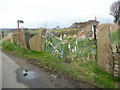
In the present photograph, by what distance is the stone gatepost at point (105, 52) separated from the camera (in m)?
4.58

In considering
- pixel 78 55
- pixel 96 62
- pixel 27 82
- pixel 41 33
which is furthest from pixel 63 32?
pixel 27 82

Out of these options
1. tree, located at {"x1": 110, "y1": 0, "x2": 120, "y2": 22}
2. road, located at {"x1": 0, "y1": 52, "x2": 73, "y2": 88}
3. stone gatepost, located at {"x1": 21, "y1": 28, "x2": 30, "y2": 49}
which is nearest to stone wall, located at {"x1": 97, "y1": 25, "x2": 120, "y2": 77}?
road, located at {"x1": 0, "y1": 52, "x2": 73, "y2": 88}

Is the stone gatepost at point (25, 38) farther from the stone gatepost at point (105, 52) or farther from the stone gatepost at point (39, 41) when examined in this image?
the stone gatepost at point (105, 52)

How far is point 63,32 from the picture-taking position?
1653 cm

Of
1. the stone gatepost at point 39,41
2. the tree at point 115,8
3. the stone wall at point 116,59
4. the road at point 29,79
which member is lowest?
the road at point 29,79

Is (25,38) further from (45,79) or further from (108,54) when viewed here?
(108,54)

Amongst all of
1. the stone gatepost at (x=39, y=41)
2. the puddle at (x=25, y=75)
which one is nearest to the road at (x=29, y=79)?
the puddle at (x=25, y=75)

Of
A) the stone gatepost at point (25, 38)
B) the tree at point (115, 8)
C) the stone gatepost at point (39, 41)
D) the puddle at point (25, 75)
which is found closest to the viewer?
the puddle at point (25, 75)

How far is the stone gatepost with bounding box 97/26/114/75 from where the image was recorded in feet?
15.0

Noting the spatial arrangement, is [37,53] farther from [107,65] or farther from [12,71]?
[107,65]

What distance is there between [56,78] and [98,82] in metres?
1.61

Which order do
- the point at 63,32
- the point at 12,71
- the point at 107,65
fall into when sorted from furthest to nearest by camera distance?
the point at 63,32 → the point at 12,71 → the point at 107,65

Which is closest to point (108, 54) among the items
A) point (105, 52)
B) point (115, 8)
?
point (105, 52)

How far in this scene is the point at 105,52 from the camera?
4.80 meters
